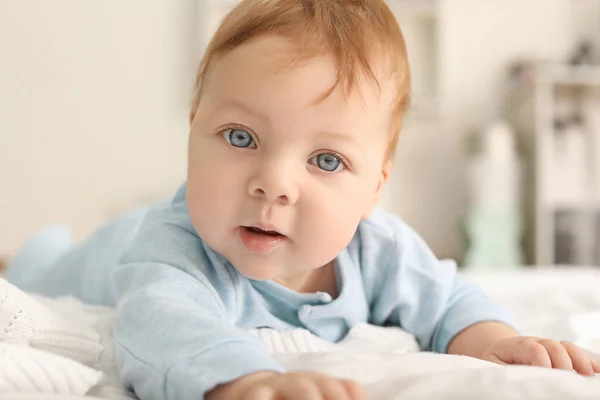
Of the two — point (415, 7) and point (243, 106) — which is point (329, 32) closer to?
point (243, 106)

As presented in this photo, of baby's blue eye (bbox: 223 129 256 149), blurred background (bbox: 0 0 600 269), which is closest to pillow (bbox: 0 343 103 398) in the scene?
baby's blue eye (bbox: 223 129 256 149)

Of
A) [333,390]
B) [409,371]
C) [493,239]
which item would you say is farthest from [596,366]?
[493,239]

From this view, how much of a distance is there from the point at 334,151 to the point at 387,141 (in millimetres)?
104

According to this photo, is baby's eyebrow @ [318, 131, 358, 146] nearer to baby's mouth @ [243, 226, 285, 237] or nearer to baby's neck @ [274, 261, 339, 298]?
baby's mouth @ [243, 226, 285, 237]

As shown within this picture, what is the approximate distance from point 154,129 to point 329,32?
7.10 ft

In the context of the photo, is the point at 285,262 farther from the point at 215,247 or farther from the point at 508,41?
the point at 508,41

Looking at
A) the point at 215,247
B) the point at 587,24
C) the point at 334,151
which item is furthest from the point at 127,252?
the point at 587,24

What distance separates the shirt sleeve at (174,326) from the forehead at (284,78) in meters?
0.18

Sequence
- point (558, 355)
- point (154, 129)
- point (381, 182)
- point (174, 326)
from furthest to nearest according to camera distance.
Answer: point (154, 129), point (381, 182), point (558, 355), point (174, 326)

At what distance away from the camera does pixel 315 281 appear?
88cm

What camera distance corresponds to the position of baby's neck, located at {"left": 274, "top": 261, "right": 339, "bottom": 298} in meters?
0.86

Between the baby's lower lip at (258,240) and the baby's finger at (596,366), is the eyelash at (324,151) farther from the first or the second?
the baby's finger at (596,366)

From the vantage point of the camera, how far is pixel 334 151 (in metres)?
0.70

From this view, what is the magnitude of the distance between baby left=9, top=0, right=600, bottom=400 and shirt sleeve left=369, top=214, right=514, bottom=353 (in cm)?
5
